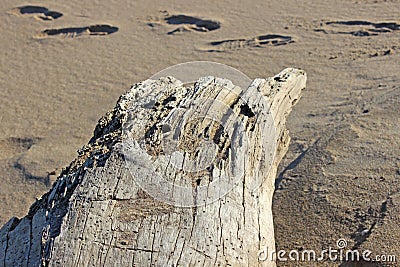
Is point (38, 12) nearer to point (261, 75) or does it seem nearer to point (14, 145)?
point (14, 145)

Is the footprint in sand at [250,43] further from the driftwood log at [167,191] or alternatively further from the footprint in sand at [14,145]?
the driftwood log at [167,191]

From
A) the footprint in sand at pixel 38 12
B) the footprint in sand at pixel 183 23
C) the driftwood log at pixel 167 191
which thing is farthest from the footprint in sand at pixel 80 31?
the driftwood log at pixel 167 191

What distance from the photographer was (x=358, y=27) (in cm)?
590

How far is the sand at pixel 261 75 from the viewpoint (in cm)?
299

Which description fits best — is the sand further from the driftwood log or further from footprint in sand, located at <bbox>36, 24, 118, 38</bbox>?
the driftwood log

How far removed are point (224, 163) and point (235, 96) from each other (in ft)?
2.04

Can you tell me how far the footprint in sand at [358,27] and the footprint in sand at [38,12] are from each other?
338 centimetres

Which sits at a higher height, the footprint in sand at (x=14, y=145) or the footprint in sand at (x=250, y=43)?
the footprint in sand at (x=250, y=43)

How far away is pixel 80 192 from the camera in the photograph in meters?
2.09

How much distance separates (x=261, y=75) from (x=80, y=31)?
2.47m

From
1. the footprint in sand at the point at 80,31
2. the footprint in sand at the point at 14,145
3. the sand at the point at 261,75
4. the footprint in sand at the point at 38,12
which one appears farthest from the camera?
the footprint in sand at the point at 38,12

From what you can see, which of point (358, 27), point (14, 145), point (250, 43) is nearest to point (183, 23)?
point (250, 43)

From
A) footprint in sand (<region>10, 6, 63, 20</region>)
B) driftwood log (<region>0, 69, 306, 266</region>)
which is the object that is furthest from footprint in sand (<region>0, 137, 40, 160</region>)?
footprint in sand (<region>10, 6, 63, 20</region>)

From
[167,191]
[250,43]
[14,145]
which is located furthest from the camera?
[250,43]
